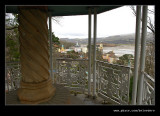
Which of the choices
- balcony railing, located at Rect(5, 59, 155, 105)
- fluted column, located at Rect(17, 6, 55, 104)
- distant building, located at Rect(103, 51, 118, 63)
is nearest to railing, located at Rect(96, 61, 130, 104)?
balcony railing, located at Rect(5, 59, 155, 105)

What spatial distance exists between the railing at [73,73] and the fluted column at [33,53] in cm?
240

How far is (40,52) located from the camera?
5.53 ft

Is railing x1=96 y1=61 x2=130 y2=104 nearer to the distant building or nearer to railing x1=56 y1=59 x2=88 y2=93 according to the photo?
the distant building

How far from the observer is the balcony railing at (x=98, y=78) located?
9.97 ft

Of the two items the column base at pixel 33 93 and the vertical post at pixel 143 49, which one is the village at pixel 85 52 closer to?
the vertical post at pixel 143 49

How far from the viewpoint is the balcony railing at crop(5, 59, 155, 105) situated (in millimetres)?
3039

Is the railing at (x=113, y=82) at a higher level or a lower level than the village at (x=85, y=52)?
lower

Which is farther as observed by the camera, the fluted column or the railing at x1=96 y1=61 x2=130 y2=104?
the railing at x1=96 y1=61 x2=130 y2=104

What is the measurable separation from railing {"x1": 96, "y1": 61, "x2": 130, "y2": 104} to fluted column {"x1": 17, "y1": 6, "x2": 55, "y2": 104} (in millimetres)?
2222

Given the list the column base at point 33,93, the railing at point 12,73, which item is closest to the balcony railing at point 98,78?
the railing at point 12,73

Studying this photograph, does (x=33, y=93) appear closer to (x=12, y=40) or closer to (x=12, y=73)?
(x=12, y=73)

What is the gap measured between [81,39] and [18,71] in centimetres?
269
